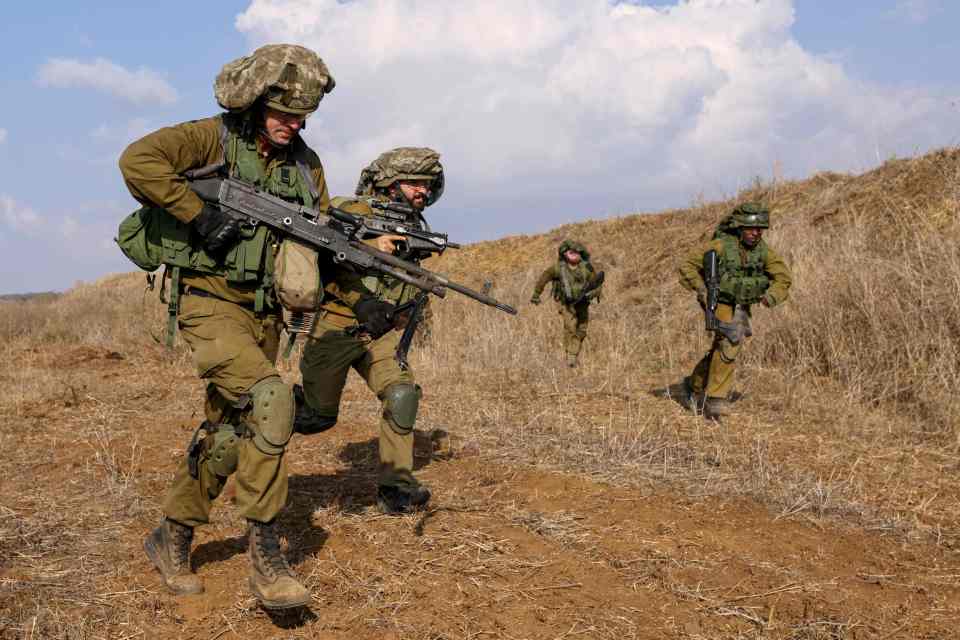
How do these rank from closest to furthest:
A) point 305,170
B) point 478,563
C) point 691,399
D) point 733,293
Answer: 1. point 305,170
2. point 478,563
3. point 733,293
4. point 691,399

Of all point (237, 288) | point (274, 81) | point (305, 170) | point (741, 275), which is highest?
point (274, 81)

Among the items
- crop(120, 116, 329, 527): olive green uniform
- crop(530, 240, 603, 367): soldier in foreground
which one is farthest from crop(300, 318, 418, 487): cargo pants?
crop(530, 240, 603, 367): soldier in foreground

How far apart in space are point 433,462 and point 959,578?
3.17 m

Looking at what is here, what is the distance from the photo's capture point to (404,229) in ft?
14.8

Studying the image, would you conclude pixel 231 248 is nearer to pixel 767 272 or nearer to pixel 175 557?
pixel 175 557

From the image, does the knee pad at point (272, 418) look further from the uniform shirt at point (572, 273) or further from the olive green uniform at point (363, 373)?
the uniform shirt at point (572, 273)

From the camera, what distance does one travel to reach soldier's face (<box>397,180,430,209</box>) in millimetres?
5215

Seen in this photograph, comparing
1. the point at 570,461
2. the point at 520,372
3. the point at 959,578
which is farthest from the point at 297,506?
the point at 520,372

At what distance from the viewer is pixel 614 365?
10.7 meters

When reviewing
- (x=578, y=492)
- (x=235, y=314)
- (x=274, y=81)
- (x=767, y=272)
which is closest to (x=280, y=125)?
(x=274, y=81)

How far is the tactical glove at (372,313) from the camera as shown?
4.16 m

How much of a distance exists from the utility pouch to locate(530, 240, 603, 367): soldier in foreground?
27.3 feet

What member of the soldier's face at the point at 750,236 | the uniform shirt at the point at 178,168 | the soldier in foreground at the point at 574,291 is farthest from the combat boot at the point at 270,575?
the soldier in foreground at the point at 574,291

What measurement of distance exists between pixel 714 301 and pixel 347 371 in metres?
4.22
